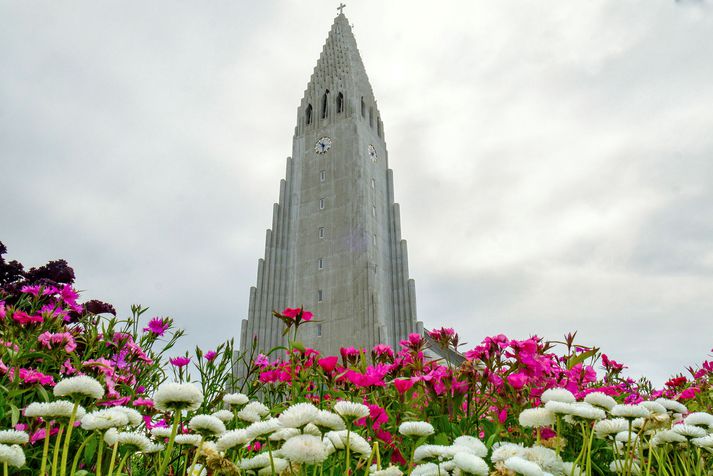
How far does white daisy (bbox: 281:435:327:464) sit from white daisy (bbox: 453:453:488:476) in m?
0.38

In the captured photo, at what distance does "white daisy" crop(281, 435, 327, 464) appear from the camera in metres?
1.30

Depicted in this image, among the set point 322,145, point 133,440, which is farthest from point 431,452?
point 322,145

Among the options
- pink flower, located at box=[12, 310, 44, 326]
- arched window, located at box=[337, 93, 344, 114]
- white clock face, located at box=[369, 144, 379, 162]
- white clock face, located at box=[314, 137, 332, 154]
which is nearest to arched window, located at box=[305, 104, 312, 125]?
arched window, located at box=[337, 93, 344, 114]

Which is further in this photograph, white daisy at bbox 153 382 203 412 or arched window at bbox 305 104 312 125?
arched window at bbox 305 104 312 125

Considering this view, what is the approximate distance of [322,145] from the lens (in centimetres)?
3403

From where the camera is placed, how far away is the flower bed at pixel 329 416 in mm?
1477

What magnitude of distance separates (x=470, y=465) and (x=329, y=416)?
0.43m

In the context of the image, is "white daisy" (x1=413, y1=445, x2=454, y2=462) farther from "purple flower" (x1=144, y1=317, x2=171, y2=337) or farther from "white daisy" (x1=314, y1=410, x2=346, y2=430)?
"purple flower" (x1=144, y1=317, x2=171, y2=337)

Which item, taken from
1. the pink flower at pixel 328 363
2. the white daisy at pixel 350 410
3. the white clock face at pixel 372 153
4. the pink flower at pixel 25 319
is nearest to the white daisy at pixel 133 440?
the white daisy at pixel 350 410

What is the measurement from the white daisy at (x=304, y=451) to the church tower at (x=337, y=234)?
25080mm

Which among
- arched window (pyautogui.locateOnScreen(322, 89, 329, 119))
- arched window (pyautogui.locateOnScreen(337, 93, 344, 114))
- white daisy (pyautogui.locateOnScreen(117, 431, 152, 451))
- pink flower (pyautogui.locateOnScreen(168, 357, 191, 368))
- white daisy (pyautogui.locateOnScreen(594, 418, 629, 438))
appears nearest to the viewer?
white daisy (pyautogui.locateOnScreen(117, 431, 152, 451))

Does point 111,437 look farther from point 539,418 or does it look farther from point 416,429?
point 539,418

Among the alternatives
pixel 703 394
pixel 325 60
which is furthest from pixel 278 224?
pixel 703 394

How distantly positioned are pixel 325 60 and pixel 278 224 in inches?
557
